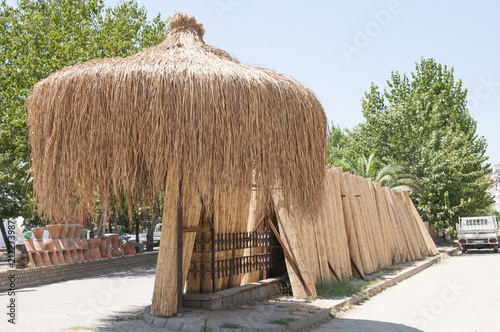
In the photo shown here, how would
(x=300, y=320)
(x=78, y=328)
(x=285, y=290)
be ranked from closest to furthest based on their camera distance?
(x=78, y=328) → (x=300, y=320) → (x=285, y=290)

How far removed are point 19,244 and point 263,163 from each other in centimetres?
909

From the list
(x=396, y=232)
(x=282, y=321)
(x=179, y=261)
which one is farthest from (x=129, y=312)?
(x=396, y=232)

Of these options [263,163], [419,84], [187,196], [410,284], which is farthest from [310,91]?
[419,84]

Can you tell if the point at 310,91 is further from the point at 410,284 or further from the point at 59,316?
the point at 410,284

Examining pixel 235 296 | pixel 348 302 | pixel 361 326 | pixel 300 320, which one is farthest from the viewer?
pixel 348 302

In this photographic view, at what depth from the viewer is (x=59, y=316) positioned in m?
7.64

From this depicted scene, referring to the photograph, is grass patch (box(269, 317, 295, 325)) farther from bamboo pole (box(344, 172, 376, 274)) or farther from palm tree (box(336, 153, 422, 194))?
palm tree (box(336, 153, 422, 194))

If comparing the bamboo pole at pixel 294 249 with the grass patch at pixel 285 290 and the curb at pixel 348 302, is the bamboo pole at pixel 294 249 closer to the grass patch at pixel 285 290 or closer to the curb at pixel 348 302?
the grass patch at pixel 285 290

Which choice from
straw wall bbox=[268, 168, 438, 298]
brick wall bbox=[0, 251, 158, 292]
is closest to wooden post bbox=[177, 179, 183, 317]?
straw wall bbox=[268, 168, 438, 298]

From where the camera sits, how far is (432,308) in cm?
827

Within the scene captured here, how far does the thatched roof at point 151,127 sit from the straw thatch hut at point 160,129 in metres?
0.01

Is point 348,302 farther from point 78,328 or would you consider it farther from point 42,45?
point 42,45

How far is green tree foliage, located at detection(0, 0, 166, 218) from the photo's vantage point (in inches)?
576

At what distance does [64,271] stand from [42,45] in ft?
26.5
